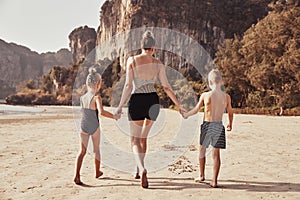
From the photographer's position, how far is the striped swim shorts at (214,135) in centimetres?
469

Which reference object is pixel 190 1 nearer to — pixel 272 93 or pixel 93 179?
pixel 272 93

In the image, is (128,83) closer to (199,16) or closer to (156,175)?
(156,175)

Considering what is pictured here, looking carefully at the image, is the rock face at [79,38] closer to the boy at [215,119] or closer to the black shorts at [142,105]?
the black shorts at [142,105]

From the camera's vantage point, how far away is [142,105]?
15.7ft

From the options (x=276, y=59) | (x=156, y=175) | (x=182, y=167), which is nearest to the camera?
(x=156, y=175)

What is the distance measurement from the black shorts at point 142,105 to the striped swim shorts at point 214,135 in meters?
0.86

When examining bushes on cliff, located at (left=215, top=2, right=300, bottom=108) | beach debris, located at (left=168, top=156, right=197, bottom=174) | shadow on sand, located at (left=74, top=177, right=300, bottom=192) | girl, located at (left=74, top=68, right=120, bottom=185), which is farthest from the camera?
bushes on cliff, located at (left=215, top=2, right=300, bottom=108)

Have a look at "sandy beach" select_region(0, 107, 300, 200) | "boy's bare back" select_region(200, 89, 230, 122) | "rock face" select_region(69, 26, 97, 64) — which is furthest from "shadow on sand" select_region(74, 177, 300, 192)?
"rock face" select_region(69, 26, 97, 64)

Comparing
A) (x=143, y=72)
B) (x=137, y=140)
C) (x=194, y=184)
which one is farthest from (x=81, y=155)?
(x=194, y=184)

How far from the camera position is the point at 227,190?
177 inches

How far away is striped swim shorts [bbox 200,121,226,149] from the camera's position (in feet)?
15.4

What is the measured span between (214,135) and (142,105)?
3.91ft

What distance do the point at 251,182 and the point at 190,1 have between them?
9817 centimetres

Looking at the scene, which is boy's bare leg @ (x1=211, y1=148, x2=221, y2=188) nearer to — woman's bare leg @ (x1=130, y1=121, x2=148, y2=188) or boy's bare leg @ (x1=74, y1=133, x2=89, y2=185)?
woman's bare leg @ (x1=130, y1=121, x2=148, y2=188)
